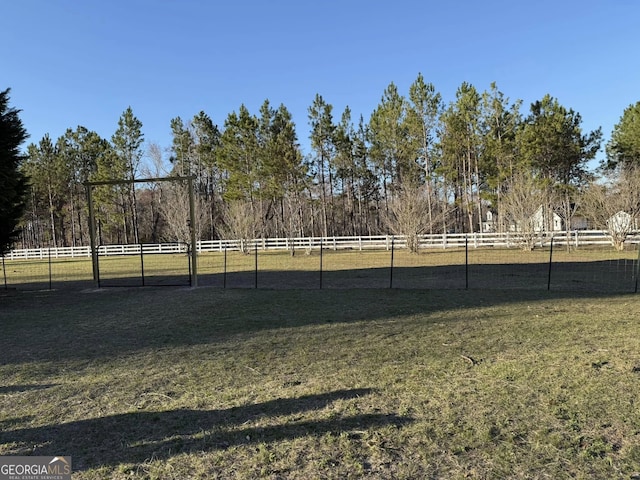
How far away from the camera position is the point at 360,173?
42.5 metres

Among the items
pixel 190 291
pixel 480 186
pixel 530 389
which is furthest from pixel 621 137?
pixel 530 389

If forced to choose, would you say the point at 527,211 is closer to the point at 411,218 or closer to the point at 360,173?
the point at 411,218

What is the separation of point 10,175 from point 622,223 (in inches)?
1064

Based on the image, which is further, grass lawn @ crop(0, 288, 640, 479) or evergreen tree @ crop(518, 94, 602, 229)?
evergreen tree @ crop(518, 94, 602, 229)

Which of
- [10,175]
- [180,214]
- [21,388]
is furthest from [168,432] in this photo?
[180,214]

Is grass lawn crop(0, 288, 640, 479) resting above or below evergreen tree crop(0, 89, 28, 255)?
below

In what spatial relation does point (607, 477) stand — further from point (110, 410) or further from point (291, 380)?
point (110, 410)

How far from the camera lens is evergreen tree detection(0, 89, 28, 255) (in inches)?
420

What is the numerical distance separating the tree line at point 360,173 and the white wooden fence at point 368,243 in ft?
3.41

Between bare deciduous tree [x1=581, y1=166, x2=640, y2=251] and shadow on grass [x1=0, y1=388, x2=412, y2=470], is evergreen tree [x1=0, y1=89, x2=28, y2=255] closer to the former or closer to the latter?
shadow on grass [x1=0, y1=388, x2=412, y2=470]

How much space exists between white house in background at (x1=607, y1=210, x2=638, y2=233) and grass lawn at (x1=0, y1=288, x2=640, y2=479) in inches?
752

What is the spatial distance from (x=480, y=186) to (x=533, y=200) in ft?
40.8

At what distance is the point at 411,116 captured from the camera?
3594cm

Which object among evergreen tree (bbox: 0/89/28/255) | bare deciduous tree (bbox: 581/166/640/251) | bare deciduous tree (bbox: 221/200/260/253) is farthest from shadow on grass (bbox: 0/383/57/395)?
bare deciduous tree (bbox: 221/200/260/253)
